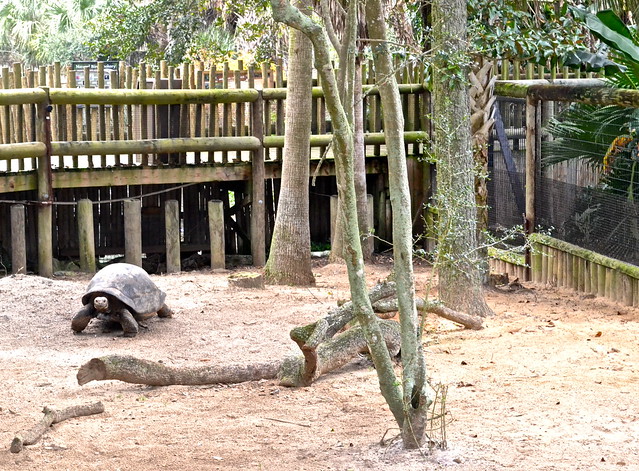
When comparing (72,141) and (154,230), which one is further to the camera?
(154,230)

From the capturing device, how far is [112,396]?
608 centimetres

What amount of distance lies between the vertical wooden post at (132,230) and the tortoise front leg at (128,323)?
3.34 m

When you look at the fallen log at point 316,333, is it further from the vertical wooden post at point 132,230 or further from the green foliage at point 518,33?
the vertical wooden post at point 132,230

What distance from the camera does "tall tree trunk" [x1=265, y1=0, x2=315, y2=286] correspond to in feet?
32.7

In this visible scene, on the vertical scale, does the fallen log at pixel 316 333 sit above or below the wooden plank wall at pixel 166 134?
below

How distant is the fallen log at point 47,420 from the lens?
4938mm

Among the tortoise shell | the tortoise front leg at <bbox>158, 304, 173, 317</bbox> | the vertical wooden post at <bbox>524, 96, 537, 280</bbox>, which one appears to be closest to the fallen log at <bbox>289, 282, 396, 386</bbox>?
the tortoise shell

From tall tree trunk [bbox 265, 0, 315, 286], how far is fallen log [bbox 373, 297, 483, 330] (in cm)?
287

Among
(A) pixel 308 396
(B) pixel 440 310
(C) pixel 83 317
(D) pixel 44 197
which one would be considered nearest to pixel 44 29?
(D) pixel 44 197

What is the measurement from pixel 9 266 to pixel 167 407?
5755mm

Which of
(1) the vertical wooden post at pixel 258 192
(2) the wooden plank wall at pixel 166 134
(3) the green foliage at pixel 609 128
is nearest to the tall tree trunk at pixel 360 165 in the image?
(2) the wooden plank wall at pixel 166 134

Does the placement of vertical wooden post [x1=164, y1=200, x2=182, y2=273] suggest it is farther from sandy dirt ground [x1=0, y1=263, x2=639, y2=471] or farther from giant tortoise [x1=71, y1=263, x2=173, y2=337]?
giant tortoise [x1=71, y1=263, x2=173, y2=337]

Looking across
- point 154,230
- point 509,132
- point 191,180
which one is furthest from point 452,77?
point 154,230

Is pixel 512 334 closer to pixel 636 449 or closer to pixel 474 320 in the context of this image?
pixel 474 320
